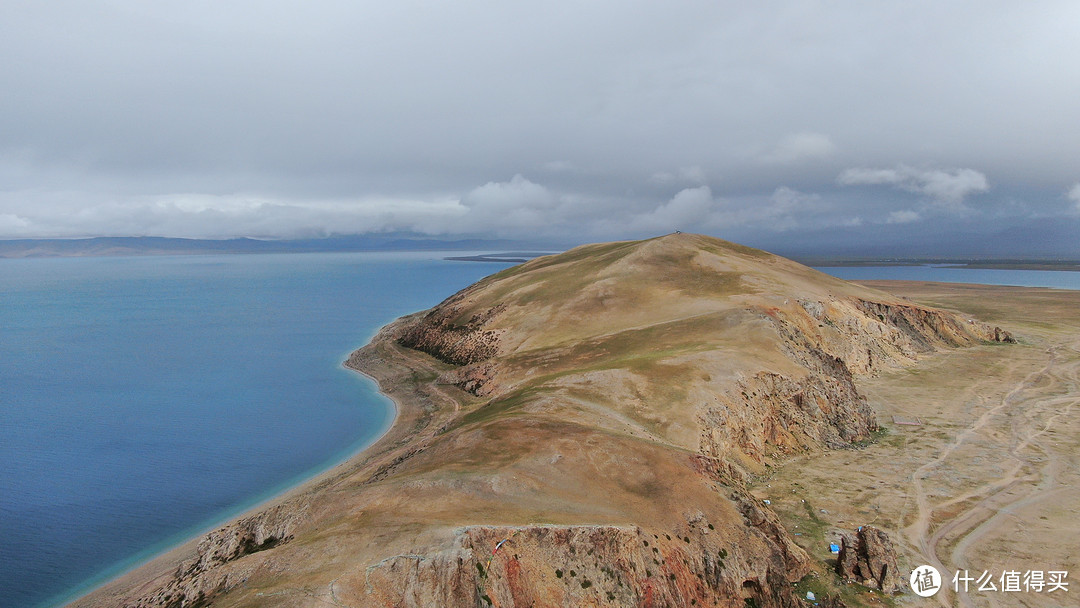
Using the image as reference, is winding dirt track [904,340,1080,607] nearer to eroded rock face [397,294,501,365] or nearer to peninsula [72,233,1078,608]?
peninsula [72,233,1078,608]

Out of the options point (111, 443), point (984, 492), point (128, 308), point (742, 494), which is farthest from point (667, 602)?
point (128, 308)

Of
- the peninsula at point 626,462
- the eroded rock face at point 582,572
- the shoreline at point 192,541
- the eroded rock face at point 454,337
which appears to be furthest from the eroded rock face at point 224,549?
the eroded rock face at point 454,337

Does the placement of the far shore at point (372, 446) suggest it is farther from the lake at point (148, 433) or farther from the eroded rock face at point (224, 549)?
the lake at point (148, 433)

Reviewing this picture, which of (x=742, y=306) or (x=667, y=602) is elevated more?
(x=742, y=306)

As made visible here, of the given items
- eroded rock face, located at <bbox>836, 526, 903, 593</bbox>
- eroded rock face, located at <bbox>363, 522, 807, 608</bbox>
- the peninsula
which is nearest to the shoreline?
the peninsula

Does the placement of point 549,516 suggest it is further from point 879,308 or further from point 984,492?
point 879,308
